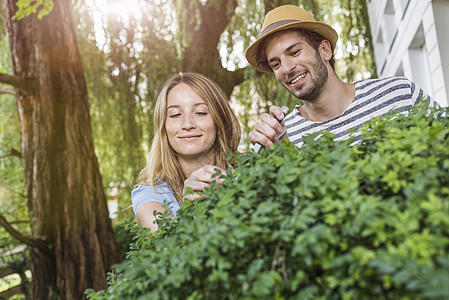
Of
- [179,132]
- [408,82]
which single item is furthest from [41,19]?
[408,82]

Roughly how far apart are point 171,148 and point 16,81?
10.4 ft

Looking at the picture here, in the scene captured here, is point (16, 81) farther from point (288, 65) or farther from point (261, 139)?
point (261, 139)

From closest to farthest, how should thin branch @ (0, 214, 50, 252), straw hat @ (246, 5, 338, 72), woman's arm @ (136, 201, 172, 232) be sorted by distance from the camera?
woman's arm @ (136, 201, 172, 232) → straw hat @ (246, 5, 338, 72) → thin branch @ (0, 214, 50, 252)

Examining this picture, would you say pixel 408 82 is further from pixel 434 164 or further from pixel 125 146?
pixel 125 146

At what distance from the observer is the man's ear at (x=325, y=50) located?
3350 millimetres

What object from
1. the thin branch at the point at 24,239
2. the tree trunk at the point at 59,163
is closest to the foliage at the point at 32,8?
the tree trunk at the point at 59,163

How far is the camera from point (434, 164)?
0.99 m

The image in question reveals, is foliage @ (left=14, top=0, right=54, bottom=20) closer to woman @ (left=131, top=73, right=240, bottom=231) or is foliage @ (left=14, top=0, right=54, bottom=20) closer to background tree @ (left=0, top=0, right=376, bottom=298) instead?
background tree @ (left=0, top=0, right=376, bottom=298)

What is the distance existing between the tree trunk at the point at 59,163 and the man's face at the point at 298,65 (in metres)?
2.71

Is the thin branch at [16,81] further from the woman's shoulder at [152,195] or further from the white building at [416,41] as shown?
the white building at [416,41]

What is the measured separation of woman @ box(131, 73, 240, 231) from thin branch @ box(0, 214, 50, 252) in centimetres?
252

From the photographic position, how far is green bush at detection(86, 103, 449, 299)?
0.80 metres

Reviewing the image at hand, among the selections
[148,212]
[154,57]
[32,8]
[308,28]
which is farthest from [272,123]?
[154,57]

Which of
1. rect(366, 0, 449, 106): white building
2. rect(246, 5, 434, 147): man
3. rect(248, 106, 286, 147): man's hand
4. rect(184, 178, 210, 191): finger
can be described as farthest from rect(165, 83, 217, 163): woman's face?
rect(366, 0, 449, 106): white building
